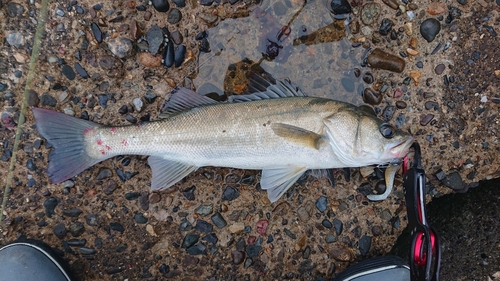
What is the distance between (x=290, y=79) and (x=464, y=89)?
1.58 meters

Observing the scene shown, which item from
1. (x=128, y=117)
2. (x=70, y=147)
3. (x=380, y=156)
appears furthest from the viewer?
(x=128, y=117)

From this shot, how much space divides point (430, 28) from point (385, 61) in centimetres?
49

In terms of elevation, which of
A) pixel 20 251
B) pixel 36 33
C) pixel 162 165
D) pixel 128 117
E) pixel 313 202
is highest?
pixel 36 33

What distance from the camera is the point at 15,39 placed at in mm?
3088

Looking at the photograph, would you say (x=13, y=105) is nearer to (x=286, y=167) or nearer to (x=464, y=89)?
(x=286, y=167)

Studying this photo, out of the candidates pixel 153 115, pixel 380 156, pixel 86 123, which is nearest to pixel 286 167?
pixel 380 156

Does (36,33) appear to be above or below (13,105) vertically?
above

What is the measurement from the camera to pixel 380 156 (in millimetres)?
2752

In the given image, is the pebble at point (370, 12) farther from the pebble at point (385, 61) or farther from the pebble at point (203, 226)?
the pebble at point (203, 226)

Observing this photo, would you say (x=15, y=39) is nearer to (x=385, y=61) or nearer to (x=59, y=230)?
(x=59, y=230)

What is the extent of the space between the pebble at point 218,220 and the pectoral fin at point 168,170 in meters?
0.50

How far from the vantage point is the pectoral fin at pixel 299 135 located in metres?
2.74

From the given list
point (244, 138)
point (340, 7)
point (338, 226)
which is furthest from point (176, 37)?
point (338, 226)

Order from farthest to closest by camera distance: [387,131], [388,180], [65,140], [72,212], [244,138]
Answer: [72,212] → [388,180] → [65,140] → [244,138] → [387,131]
